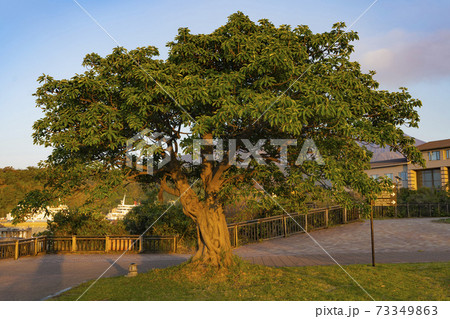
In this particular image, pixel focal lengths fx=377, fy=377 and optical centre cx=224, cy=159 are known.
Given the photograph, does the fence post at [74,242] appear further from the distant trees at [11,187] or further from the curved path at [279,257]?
the distant trees at [11,187]

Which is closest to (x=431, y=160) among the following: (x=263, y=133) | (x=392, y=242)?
(x=392, y=242)

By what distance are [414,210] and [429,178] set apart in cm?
1951

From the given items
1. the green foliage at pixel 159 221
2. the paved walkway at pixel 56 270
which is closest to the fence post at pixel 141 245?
the paved walkway at pixel 56 270

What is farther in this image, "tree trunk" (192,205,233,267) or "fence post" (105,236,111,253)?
"fence post" (105,236,111,253)

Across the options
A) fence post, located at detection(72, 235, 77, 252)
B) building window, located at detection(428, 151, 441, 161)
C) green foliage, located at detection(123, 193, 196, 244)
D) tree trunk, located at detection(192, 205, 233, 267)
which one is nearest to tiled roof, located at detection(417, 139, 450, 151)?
building window, located at detection(428, 151, 441, 161)

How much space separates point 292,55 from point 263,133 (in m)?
2.46

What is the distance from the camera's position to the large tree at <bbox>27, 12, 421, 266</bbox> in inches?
319

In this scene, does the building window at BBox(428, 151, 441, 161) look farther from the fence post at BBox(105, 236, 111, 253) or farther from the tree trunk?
the tree trunk

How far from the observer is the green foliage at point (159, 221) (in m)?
18.7

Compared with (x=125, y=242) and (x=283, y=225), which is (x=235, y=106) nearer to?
(x=125, y=242)

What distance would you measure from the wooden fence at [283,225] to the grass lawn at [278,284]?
25.0ft

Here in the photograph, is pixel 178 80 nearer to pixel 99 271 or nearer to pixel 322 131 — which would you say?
pixel 322 131

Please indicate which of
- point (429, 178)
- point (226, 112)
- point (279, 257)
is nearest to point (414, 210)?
point (279, 257)

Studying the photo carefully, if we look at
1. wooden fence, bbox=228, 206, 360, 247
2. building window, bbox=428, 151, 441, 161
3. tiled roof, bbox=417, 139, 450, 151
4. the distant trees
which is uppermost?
tiled roof, bbox=417, 139, 450, 151
